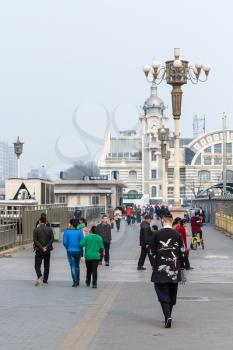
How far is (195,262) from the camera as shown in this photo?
26.1m

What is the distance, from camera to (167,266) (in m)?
12.1

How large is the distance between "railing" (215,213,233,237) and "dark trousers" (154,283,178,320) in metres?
30.6

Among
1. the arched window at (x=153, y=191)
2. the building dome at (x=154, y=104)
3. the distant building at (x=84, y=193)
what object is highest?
the building dome at (x=154, y=104)

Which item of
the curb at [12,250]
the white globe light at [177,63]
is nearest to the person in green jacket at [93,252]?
the curb at [12,250]

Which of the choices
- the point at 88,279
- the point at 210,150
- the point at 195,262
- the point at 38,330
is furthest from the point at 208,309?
the point at 210,150

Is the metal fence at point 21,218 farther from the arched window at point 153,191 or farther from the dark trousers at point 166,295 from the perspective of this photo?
the arched window at point 153,191

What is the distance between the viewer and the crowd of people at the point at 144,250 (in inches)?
474

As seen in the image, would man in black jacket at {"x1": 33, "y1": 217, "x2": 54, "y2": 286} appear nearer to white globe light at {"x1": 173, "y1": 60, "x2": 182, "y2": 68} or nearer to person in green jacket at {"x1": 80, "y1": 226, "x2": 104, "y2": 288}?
person in green jacket at {"x1": 80, "y1": 226, "x2": 104, "y2": 288}

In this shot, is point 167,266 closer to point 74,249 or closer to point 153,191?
point 74,249

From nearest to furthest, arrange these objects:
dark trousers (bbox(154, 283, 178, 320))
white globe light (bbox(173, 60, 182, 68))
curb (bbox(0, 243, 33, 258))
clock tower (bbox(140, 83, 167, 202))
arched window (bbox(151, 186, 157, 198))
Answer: dark trousers (bbox(154, 283, 178, 320))
curb (bbox(0, 243, 33, 258))
white globe light (bbox(173, 60, 182, 68))
arched window (bbox(151, 186, 157, 198))
clock tower (bbox(140, 83, 167, 202))

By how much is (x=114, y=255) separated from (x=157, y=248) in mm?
17238

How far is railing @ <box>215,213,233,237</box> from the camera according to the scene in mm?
43216

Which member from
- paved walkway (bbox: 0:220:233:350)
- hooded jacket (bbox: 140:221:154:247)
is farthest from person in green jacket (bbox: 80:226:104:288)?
hooded jacket (bbox: 140:221:154:247)

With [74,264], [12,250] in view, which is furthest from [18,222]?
[74,264]
